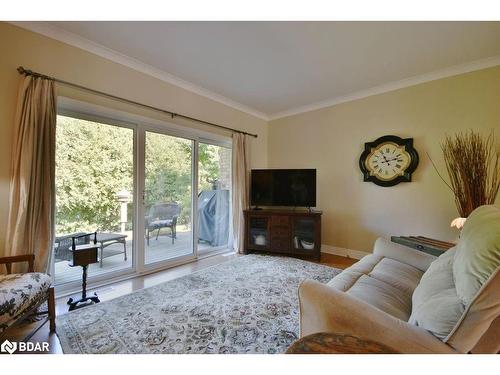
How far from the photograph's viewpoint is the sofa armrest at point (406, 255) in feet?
6.09

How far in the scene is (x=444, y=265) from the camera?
4.22ft

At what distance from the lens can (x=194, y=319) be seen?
1.81 meters

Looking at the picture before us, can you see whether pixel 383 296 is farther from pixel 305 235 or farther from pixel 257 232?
pixel 257 232

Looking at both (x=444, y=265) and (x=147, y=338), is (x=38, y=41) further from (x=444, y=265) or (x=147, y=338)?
(x=444, y=265)

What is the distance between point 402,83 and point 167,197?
139 inches

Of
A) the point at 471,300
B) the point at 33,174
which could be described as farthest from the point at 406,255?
the point at 33,174

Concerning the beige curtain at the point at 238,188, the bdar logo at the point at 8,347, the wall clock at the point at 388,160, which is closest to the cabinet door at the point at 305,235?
the beige curtain at the point at 238,188

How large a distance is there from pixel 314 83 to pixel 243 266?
2.68 m

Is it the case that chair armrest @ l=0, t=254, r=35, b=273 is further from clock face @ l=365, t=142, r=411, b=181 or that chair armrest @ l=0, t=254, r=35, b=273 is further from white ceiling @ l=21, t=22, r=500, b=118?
clock face @ l=365, t=142, r=411, b=181

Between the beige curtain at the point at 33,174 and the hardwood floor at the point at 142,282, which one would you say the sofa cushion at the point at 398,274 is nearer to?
the hardwood floor at the point at 142,282

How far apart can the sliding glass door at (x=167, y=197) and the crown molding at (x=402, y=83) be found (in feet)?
6.85

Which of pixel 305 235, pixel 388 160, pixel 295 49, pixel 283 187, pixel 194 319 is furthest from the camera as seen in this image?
pixel 283 187
